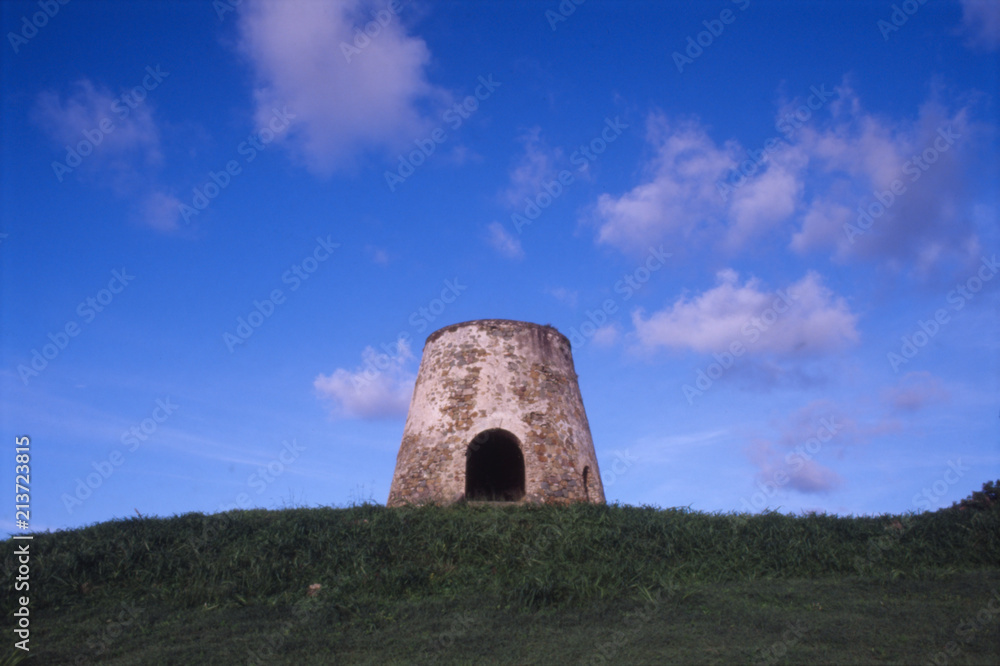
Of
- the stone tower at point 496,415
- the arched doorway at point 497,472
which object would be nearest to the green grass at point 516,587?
the stone tower at point 496,415

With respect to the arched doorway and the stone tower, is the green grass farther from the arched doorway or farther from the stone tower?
the arched doorway

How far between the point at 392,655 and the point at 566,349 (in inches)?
369

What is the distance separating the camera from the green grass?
690cm

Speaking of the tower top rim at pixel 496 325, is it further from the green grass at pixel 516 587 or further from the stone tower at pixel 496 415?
the green grass at pixel 516 587

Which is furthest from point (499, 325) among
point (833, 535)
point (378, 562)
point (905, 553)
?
point (905, 553)

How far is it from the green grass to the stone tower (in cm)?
118

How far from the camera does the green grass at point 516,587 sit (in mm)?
6898

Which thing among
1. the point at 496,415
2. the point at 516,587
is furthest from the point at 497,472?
the point at 516,587

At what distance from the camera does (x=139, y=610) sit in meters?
8.08

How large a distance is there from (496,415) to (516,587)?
5.06 metres

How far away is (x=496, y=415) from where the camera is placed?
13.2 m

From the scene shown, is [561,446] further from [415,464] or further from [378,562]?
[378,562]

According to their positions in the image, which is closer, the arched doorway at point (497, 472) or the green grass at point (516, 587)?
the green grass at point (516, 587)

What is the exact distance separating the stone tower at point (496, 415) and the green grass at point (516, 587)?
118cm
